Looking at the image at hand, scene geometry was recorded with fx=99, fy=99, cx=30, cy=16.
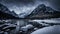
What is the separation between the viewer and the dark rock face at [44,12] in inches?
117

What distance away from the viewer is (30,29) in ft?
9.48

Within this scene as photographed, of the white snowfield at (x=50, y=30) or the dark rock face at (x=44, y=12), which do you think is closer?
the white snowfield at (x=50, y=30)

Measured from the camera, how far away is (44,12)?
119 inches

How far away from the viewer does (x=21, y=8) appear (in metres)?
2.96

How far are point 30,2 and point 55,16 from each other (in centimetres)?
87

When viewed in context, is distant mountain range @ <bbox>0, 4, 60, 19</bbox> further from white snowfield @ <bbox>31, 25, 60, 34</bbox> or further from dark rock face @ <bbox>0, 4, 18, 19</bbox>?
white snowfield @ <bbox>31, 25, 60, 34</bbox>

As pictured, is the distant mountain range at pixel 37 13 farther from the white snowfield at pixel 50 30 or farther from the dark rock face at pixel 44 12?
the white snowfield at pixel 50 30

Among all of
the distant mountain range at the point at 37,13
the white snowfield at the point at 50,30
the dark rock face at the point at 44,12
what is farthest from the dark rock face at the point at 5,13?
the white snowfield at the point at 50,30

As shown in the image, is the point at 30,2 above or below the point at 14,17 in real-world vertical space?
above

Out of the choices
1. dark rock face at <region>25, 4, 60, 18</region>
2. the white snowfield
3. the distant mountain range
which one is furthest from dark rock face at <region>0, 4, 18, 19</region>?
the white snowfield

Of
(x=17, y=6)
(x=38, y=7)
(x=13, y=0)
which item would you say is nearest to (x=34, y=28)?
(x=38, y=7)

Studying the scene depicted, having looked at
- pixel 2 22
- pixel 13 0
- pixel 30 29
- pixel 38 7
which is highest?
pixel 13 0

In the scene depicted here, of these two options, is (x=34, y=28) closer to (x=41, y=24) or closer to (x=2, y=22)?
(x=41, y=24)

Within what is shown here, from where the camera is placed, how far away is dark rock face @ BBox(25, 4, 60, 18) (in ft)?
9.77
